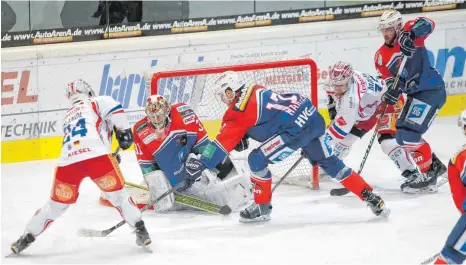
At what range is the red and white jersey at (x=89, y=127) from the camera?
618 centimetres

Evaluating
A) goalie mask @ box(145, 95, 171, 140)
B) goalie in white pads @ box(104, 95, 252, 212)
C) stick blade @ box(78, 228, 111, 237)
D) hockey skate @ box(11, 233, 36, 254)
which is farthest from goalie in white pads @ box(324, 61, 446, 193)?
hockey skate @ box(11, 233, 36, 254)

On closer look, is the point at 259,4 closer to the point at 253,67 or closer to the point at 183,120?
the point at 253,67

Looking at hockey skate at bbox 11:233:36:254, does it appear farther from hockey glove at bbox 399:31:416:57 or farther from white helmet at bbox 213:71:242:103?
hockey glove at bbox 399:31:416:57

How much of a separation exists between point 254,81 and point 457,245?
3.41 m

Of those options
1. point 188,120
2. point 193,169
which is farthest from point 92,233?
point 188,120

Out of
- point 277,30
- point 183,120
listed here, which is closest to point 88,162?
point 183,120

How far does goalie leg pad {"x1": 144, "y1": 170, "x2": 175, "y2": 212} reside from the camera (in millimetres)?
7242

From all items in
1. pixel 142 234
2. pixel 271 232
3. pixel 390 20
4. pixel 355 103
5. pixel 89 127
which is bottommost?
pixel 271 232

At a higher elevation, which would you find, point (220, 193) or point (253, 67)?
point (253, 67)

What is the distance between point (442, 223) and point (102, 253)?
221 centimetres

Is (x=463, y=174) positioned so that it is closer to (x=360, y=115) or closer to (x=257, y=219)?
(x=257, y=219)

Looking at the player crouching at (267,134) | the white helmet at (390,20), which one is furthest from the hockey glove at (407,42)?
the player crouching at (267,134)

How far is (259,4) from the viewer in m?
10.2

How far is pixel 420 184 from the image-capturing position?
768 cm
